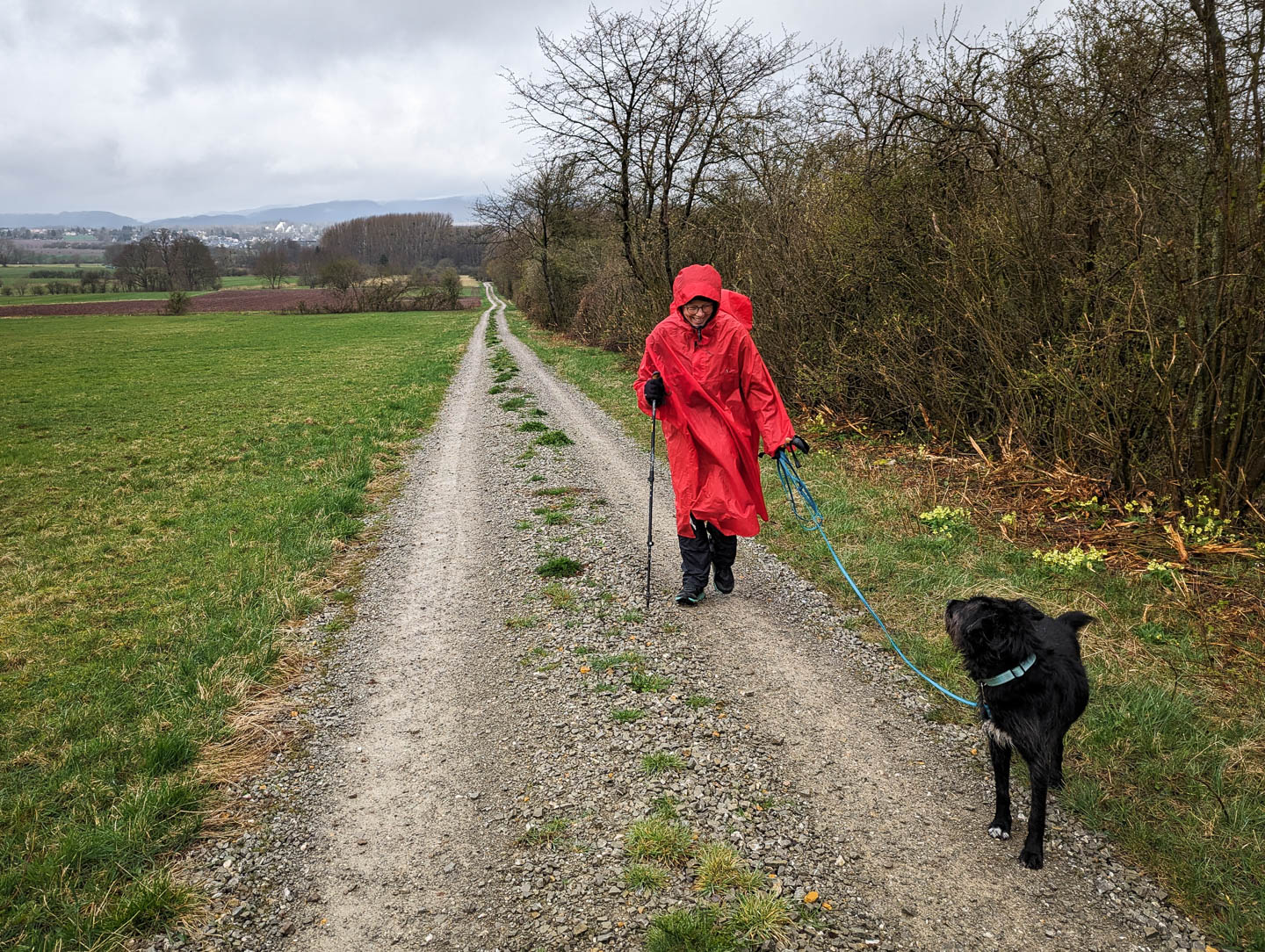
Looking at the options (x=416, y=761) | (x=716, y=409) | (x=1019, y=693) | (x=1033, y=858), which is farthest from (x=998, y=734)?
(x=416, y=761)

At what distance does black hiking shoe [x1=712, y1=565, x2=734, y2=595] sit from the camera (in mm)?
5871

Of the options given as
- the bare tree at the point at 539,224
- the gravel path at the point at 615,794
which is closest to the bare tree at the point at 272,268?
the bare tree at the point at 539,224

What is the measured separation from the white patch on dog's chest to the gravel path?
446mm

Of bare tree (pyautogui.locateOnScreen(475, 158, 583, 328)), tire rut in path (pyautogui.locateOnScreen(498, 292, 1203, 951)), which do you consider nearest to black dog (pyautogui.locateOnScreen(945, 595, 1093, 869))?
tire rut in path (pyautogui.locateOnScreen(498, 292, 1203, 951))

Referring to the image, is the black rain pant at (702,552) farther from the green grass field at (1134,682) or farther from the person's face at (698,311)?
the person's face at (698,311)

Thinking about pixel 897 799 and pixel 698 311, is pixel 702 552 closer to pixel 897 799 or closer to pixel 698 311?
pixel 698 311

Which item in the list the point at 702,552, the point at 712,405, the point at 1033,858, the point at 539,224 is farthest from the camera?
the point at 539,224

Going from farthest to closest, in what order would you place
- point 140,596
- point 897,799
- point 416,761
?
point 140,596, point 416,761, point 897,799

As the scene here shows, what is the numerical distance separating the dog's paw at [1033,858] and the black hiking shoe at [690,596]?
304 centimetres

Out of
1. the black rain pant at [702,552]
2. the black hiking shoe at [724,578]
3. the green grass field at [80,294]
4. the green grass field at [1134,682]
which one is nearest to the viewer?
the green grass field at [1134,682]

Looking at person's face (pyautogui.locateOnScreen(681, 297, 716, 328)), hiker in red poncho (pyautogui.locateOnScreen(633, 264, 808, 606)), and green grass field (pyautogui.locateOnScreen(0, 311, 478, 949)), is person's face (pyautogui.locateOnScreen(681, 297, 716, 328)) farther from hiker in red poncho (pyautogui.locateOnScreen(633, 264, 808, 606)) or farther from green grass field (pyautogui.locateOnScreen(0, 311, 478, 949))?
green grass field (pyautogui.locateOnScreen(0, 311, 478, 949))

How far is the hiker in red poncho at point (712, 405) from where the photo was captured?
17.3 ft

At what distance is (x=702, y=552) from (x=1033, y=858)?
123 inches

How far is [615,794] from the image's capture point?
3.60 m
